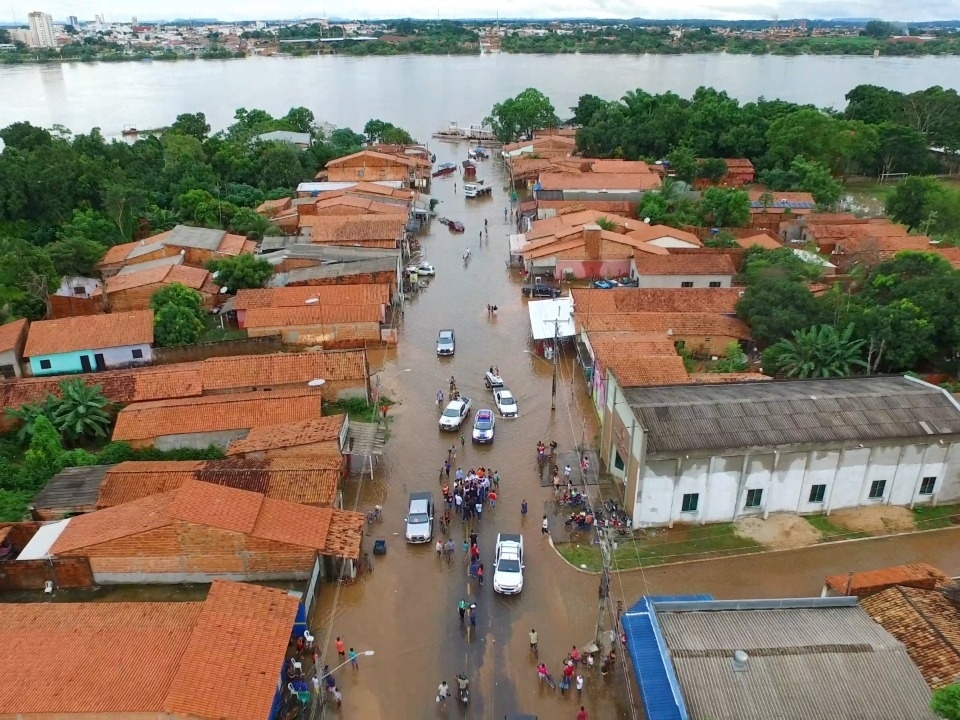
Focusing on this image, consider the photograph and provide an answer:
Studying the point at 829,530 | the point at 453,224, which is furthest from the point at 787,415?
the point at 453,224

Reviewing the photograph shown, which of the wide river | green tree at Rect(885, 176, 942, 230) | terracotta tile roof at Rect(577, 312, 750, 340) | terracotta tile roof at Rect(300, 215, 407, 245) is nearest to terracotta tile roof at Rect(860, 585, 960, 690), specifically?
terracotta tile roof at Rect(577, 312, 750, 340)

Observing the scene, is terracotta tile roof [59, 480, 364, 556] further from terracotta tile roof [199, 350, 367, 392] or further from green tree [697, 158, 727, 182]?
green tree [697, 158, 727, 182]

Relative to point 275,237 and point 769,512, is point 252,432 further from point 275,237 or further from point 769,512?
point 275,237

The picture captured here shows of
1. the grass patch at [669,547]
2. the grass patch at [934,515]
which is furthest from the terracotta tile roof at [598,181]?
the grass patch at [669,547]

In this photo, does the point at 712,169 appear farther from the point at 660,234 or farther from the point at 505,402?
the point at 505,402

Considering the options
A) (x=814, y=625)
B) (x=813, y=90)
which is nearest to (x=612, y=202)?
(x=814, y=625)

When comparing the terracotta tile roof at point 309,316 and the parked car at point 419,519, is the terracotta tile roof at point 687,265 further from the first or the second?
the parked car at point 419,519
